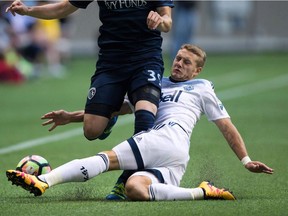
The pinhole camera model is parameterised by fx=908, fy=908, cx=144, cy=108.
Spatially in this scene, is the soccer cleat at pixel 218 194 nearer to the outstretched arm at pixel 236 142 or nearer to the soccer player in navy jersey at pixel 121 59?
the outstretched arm at pixel 236 142

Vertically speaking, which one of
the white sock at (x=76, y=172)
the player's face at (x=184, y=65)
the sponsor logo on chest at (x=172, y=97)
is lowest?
the white sock at (x=76, y=172)

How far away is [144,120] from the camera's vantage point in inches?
290

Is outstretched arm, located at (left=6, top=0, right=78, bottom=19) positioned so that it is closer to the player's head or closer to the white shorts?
the player's head

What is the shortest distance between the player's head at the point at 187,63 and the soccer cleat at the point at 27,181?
1.61 m

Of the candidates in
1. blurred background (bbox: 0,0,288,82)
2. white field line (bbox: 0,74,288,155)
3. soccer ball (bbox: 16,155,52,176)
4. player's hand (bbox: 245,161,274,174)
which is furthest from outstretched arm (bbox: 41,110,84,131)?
blurred background (bbox: 0,0,288,82)

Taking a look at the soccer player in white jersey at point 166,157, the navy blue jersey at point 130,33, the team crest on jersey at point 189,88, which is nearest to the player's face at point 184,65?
the soccer player in white jersey at point 166,157

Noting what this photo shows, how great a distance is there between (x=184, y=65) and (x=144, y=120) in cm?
69

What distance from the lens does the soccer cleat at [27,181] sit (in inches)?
267

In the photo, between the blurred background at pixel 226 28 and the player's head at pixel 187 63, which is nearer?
the player's head at pixel 187 63

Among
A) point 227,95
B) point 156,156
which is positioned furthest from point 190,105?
point 227,95

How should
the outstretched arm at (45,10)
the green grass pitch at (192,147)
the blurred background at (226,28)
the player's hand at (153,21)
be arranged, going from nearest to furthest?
the green grass pitch at (192,147) → the player's hand at (153,21) → the outstretched arm at (45,10) → the blurred background at (226,28)

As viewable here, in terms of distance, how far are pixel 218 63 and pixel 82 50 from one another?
242 inches

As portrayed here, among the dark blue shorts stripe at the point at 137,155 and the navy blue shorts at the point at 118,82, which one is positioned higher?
the navy blue shorts at the point at 118,82

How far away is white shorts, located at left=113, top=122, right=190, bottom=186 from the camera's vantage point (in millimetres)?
7078
